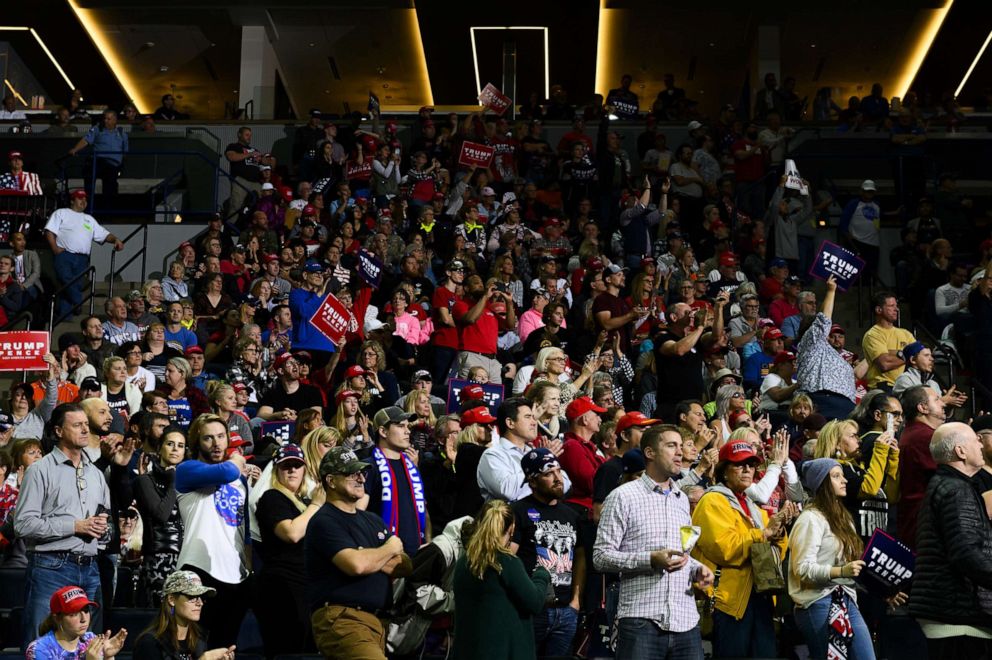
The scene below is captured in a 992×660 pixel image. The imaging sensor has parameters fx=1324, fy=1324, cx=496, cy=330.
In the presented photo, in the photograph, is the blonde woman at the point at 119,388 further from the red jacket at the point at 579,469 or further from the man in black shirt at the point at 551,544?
the man in black shirt at the point at 551,544

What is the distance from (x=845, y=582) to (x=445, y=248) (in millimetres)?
9844

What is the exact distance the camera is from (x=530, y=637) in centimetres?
596

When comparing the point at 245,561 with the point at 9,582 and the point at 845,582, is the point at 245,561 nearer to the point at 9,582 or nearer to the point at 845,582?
the point at 9,582

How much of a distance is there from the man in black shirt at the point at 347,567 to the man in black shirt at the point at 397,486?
3.56ft

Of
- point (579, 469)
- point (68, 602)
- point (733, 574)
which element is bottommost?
point (68, 602)

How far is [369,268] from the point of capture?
13.9 metres

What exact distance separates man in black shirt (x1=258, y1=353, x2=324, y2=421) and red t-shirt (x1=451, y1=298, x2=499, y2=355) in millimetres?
1747

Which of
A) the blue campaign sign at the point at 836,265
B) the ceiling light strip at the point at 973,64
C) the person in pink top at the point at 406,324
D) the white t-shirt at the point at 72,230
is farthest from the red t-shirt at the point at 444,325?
the ceiling light strip at the point at 973,64

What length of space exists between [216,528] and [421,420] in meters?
2.84

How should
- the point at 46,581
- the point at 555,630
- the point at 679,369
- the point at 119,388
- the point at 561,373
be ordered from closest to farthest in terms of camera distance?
the point at 555,630 < the point at 46,581 < the point at 561,373 < the point at 119,388 < the point at 679,369

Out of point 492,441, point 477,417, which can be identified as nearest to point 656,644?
point 492,441

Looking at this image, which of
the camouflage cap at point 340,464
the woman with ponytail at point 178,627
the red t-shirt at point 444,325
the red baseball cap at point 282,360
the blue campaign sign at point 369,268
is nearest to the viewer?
the camouflage cap at point 340,464

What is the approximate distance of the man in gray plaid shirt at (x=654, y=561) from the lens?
19.4 feet

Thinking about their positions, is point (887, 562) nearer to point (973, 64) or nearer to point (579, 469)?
point (579, 469)
